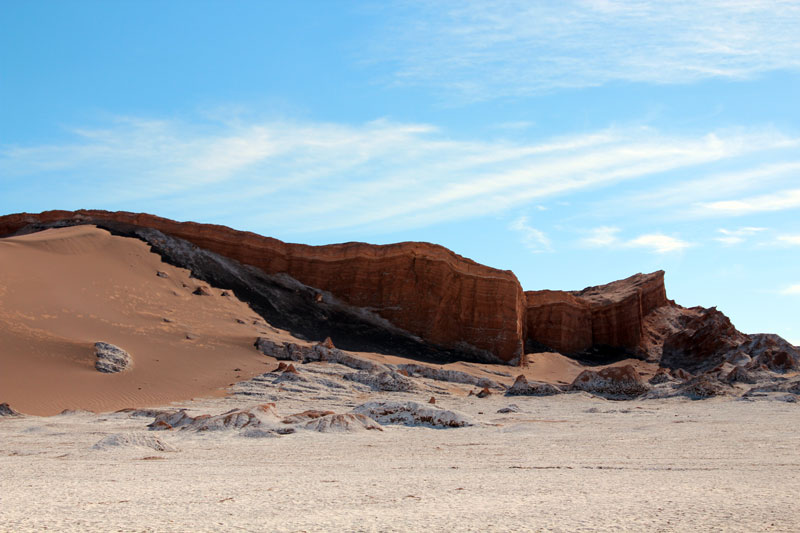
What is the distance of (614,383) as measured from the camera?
27.3m

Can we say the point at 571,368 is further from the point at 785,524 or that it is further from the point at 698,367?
the point at 785,524

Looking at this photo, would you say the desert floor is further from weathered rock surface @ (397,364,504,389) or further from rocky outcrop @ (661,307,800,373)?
rocky outcrop @ (661,307,800,373)

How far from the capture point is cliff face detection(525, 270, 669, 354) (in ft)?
175

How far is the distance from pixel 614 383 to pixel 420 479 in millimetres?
20203

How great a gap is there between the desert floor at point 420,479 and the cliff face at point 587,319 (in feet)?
120

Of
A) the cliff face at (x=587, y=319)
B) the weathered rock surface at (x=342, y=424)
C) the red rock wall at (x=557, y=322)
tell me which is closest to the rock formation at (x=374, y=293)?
the cliff face at (x=587, y=319)

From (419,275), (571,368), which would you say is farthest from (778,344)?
(419,275)

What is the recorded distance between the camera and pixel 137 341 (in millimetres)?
28406

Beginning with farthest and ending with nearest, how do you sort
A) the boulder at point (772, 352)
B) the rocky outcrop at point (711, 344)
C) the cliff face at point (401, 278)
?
1. the cliff face at point (401, 278)
2. the rocky outcrop at point (711, 344)
3. the boulder at point (772, 352)

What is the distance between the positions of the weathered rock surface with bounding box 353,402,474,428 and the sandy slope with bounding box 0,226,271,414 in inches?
357

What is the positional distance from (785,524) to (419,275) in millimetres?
39526

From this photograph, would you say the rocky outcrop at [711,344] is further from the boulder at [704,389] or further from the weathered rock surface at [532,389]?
the weathered rock surface at [532,389]

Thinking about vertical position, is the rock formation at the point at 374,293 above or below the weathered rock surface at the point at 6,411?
above

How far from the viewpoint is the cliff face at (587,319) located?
175 ft
